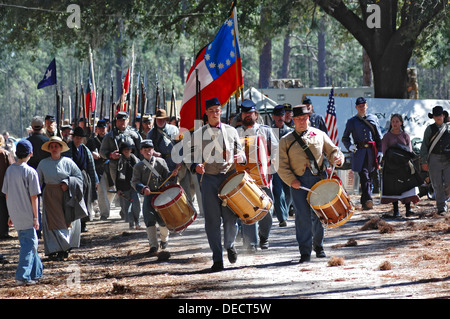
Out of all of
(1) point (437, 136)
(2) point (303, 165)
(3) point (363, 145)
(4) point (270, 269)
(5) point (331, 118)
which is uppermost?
(5) point (331, 118)

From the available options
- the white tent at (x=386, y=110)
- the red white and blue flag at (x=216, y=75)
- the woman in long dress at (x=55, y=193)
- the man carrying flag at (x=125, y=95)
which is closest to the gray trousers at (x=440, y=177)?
the red white and blue flag at (x=216, y=75)

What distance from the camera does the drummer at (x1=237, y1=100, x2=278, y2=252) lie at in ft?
38.4

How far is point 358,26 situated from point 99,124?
7.20 m

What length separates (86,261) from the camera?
1255 cm

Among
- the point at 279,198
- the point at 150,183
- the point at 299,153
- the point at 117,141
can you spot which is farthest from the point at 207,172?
the point at 117,141

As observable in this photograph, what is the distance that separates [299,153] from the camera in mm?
10633

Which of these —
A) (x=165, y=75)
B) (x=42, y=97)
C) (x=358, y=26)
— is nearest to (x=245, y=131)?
(x=358, y=26)

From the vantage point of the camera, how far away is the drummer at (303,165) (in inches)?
419

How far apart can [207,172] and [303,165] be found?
1.12 metres

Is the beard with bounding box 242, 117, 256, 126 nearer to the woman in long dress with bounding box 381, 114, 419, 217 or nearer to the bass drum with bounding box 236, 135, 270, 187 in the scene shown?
the bass drum with bounding box 236, 135, 270, 187

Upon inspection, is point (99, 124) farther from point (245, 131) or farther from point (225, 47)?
point (245, 131)

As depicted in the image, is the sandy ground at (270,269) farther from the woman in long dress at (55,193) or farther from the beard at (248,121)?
the beard at (248,121)

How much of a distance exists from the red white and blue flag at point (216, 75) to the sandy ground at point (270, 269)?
215 centimetres

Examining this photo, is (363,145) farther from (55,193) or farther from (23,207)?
(23,207)
